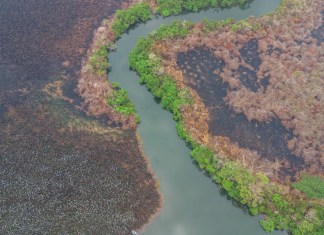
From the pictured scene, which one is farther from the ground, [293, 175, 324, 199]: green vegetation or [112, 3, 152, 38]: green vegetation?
[112, 3, 152, 38]: green vegetation

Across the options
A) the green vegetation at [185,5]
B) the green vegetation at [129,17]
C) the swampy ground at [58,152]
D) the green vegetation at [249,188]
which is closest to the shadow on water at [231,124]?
the green vegetation at [249,188]

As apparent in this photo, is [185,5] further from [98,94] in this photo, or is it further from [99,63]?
[98,94]

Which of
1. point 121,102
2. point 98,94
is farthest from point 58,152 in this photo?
point 121,102

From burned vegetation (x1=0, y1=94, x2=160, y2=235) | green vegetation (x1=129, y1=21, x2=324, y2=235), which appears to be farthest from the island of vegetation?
burned vegetation (x1=0, y1=94, x2=160, y2=235)

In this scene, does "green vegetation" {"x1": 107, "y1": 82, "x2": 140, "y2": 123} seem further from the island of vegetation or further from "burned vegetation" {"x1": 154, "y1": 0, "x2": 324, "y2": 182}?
"burned vegetation" {"x1": 154, "y1": 0, "x2": 324, "y2": 182}

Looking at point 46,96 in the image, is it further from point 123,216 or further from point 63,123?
point 123,216

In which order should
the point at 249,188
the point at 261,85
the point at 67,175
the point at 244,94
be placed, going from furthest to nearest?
the point at 261,85 → the point at 244,94 → the point at 67,175 → the point at 249,188

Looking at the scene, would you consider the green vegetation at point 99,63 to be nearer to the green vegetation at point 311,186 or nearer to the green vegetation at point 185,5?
the green vegetation at point 185,5
